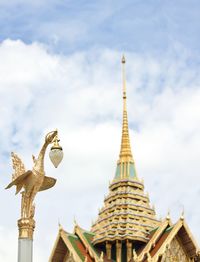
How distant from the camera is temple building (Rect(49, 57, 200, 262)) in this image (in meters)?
37.8

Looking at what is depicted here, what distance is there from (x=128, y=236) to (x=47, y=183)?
28292 millimetres

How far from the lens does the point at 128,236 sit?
38.0 meters

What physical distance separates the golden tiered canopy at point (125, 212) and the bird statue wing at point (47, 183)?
92.7 feet

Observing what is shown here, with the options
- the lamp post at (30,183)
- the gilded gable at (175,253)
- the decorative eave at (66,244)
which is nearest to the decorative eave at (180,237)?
the gilded gable at (175,253)

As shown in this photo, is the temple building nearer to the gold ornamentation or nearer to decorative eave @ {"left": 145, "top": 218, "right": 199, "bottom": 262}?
decorative eave @ {"left": 145, "top": 218, "right": 199, "bottom": 262}

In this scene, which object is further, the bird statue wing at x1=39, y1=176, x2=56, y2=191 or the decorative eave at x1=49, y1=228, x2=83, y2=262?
the decorative eave at x1=49, y1=228, x2=83, y2=262

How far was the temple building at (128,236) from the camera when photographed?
37812 millimetres

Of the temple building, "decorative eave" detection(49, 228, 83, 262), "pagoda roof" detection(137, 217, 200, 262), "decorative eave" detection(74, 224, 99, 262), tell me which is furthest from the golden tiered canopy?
"decorative eave" detection(49, 228, 83, 262)

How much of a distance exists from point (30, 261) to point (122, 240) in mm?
29216

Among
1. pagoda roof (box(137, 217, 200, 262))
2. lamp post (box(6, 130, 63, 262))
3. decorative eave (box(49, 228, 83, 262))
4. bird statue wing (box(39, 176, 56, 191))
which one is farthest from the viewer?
decorative eave (box(49, 228, 83, 262))

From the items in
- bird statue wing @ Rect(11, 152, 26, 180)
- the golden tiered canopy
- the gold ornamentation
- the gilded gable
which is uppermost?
the golden tiered canopy

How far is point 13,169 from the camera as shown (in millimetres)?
10398

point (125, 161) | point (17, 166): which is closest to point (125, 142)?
point (125, 161)

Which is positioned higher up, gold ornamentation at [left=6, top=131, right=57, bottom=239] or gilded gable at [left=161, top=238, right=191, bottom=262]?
gilded gable at [left=161, top=238, right=191, bottom=262]
